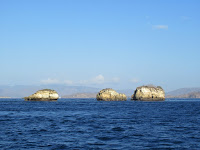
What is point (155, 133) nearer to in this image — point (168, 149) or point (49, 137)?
point (168, 149)

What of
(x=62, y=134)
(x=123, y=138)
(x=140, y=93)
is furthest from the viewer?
(x=140, y=93)

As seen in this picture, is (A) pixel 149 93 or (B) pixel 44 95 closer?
(B) pixel 44 95

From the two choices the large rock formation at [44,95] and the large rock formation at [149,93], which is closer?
the large rock formation at [44,95]

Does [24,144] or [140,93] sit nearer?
[24,144]

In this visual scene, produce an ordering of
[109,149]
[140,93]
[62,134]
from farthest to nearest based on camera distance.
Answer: [140,93] < [62,134] < [109,149]

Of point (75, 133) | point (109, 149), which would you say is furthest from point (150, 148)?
point (75, 133)

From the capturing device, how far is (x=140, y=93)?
192 metres

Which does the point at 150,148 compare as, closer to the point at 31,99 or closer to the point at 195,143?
the point at 195,143

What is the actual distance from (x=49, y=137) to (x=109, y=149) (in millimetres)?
8263

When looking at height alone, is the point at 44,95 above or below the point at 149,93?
above

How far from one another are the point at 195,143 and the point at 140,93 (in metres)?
167

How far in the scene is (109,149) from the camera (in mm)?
23516

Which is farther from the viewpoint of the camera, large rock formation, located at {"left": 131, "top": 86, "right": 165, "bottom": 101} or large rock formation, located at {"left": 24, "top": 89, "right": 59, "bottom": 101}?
large rock formation, located at {"left": 131, "top": 86, "right": 165, "bottom": 101}

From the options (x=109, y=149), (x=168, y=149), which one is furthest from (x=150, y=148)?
(x=109, y=149)
